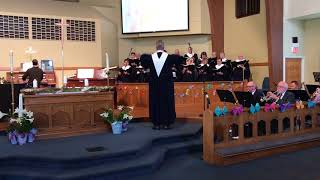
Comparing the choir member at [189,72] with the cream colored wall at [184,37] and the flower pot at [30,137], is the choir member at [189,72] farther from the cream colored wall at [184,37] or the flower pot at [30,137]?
the flower pot at [30,137]

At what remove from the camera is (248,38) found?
11289 millimetres

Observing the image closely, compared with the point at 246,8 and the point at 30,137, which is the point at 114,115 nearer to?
the point at 30,137

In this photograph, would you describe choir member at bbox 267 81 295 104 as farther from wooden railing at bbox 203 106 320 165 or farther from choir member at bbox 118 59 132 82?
choir member at bbox 118 59 132 82

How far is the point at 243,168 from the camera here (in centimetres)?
477

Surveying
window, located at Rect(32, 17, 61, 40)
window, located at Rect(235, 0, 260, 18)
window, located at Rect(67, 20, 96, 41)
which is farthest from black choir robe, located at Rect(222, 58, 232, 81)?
window, located at Rect(32, 17, 61, 40)

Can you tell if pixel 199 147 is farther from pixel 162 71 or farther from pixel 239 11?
pixel 239 11

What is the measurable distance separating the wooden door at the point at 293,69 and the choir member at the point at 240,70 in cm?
122

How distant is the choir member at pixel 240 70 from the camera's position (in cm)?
1010

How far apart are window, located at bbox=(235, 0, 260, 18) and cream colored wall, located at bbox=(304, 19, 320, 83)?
62.7 inches

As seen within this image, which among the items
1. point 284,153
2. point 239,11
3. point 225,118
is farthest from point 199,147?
point 239,11

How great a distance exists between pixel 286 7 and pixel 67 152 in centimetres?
813

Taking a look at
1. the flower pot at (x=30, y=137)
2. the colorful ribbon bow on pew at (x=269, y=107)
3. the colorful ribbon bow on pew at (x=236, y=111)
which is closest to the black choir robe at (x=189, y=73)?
the colorful ribbon bow on pew at (x=269, y=107)

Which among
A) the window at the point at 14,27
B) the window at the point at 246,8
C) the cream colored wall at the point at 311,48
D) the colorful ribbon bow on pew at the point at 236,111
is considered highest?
the window at the point at 246,8

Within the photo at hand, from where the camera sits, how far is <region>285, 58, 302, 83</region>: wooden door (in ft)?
34.1
